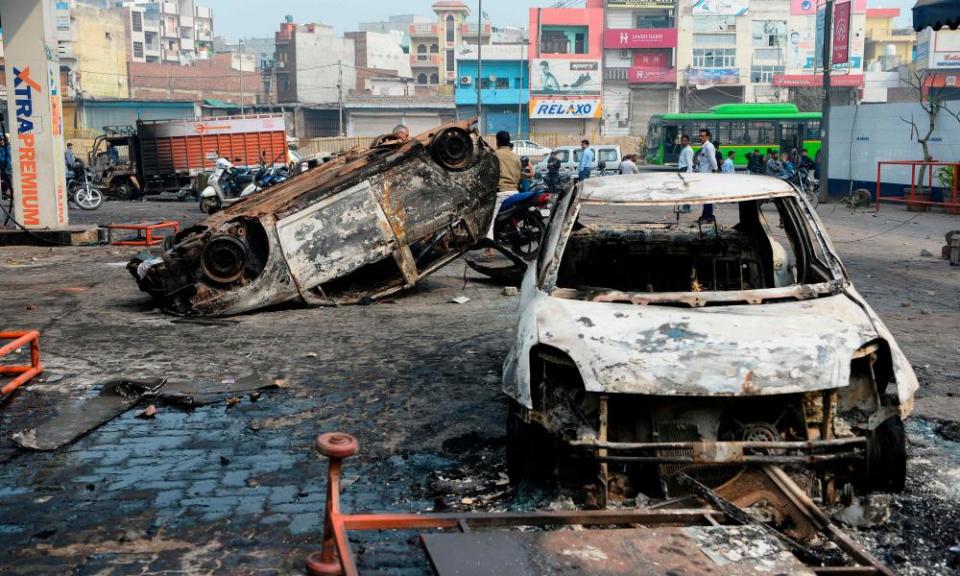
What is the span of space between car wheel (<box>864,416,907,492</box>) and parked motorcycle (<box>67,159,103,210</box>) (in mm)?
24540

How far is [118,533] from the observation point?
4418 millimetres

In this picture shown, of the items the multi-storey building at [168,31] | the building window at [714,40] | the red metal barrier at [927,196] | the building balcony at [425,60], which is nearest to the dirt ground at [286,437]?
the red metal barrier at [927,196]

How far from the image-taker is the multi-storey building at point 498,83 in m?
75.2

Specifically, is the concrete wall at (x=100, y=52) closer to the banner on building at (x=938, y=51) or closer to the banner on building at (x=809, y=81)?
the banner on building at (x=809, y=81)

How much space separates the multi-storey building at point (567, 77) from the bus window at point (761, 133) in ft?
104

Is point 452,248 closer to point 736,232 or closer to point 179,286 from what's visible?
point 179,286

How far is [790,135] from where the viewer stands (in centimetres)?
4281

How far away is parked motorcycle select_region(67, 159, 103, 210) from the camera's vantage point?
25625 mm

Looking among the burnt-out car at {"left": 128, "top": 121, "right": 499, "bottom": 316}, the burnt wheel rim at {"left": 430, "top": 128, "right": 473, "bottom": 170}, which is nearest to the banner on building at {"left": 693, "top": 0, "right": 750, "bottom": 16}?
the burnt wheel rim at {"left": 430, "top": 128, "right": 473, "bottom": 170}

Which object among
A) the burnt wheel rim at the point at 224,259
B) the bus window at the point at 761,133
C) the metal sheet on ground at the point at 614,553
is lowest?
the metal sheet on ground at the point at 614,553

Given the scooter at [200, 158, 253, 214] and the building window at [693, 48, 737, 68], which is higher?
the building window at [693, 48, 737, 68]

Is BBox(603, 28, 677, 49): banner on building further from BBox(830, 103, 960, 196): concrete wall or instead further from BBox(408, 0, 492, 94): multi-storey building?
BBox(830, 103, 960, 196): concrete wall

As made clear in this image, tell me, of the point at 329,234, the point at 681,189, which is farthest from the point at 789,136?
the point at 681,189

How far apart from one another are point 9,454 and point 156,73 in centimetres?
8478
